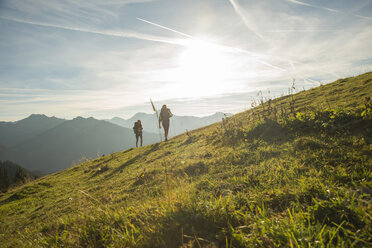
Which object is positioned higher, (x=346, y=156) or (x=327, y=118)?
(x=327, y=118)

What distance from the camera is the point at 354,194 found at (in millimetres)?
2574

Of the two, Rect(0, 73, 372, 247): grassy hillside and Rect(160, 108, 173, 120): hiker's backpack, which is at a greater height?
Rect(160, 108, 173, 120): hiker's backpack

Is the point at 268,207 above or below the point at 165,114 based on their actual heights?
below

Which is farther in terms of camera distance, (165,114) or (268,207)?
(165,114)

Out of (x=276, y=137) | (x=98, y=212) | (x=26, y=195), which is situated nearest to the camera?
(x=98, y=212)

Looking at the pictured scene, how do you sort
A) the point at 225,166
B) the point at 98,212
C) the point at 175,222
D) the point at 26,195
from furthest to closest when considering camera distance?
the point at 26,195
the point at 225,166
the point at 98,212
the point at 175,222

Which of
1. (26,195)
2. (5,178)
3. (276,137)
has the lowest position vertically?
(5,178)

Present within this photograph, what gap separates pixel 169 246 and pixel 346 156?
4.44 metres

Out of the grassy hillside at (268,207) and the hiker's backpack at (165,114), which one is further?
the hiker's backpack at (165,114)

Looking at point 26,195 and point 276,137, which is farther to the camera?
point 26,195

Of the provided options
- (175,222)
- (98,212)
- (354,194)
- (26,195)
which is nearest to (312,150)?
(354,194)

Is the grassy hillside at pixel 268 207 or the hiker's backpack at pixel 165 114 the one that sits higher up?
the hiker's backpack at pixel 165 114

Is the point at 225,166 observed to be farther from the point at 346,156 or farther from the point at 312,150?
the point at 346,156

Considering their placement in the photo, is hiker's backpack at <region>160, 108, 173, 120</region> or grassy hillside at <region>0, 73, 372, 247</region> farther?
hiker's backpack at <region>160, 108, 173, 120</region>
